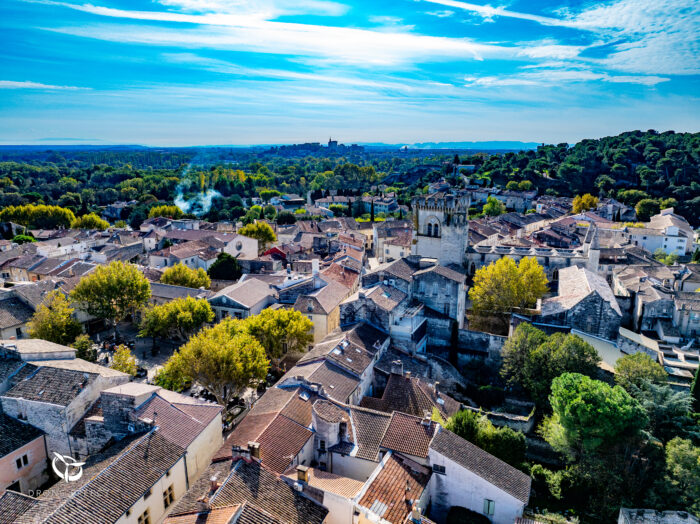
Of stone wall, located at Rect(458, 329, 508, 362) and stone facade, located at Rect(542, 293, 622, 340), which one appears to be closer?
stone facade, located at Rect(542, 293, 622, 340)

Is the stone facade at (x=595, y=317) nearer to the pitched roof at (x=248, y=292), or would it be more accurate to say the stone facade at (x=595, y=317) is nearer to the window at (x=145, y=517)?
the pitched roof at (x=248, y=292)

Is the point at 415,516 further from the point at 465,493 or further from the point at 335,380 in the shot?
the point at 335,380

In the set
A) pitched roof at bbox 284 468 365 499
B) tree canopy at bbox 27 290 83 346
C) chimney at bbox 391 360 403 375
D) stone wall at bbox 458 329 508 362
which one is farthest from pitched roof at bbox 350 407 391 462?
tree canopy at bbox 27 290 83 346

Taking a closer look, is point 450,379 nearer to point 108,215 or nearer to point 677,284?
point 677,284

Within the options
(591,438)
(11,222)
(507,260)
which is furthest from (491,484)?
(11,222)

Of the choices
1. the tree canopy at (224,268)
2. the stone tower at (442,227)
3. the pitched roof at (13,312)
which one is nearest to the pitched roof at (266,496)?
the pitched roof at (13,312)

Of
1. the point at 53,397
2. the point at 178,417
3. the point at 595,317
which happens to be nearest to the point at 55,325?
the point at 53,397

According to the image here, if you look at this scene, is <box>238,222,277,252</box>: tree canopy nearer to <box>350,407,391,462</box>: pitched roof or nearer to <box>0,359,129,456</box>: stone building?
<box>0,359,129,456</box>: stone building

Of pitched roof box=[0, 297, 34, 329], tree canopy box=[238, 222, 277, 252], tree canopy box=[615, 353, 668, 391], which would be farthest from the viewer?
tree canopy box=[238, 222, 277, 252]
